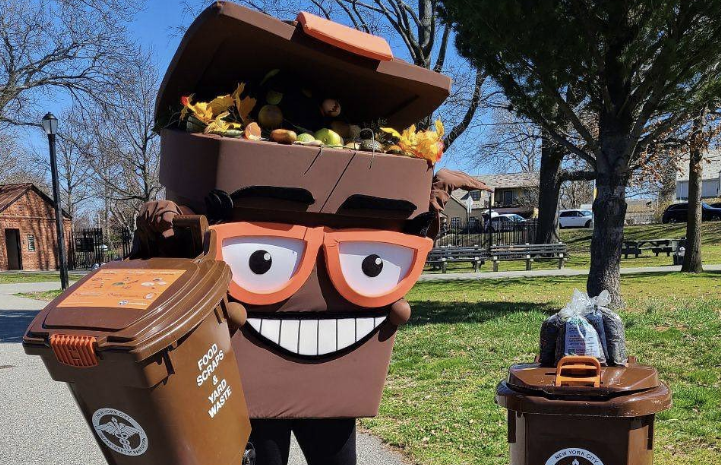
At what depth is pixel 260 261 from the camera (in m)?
2.30

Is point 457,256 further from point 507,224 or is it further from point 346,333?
point 346,333

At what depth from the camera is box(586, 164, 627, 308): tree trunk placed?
802cm

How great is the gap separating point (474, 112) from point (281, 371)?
1114 centimetres

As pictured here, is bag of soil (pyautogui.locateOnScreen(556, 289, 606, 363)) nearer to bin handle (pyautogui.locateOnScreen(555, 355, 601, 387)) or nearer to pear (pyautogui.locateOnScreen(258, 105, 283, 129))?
bin handle (pyautogui.locateOnScreen(555, 355, 601, 387))

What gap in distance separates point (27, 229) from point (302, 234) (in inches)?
1146

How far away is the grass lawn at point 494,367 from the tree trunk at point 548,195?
31.3 feet

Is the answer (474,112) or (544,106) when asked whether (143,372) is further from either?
(474,112)

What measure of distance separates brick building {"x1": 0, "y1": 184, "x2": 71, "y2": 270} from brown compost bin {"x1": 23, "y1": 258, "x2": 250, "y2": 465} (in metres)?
28.5

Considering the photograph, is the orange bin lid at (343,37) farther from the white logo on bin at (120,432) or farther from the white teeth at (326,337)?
the white logo on bin at (120,432)

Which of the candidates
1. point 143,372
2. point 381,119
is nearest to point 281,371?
point 143,372

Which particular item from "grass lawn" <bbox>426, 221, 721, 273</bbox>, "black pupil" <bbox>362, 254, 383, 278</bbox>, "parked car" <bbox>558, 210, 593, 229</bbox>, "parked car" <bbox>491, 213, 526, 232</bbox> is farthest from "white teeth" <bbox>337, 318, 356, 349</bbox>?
"parked car" <bbox>558, 210, 593, 229</bbox>

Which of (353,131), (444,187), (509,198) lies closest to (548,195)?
(444,187)

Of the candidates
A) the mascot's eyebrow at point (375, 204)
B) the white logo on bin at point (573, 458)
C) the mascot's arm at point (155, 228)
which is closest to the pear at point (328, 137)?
the mascot's eyebrow at point (375, 204)

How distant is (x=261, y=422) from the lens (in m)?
2.42
